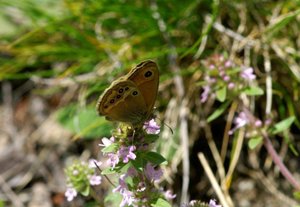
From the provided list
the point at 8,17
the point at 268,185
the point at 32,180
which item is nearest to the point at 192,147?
the point at 268,185

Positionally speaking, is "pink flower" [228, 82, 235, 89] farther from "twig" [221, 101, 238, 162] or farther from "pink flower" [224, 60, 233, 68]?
"twig" [221, 101, 238, 162]

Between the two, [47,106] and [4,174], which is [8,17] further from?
[4,174]

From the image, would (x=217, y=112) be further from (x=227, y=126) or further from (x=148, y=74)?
(x=148, y=74)

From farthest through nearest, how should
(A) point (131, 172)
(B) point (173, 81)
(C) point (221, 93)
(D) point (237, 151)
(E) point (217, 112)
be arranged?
(B) point (173, 81) → (D) point (237, 151) → (E) point (217, 112) → (C) point (221, 93) → (A) point (131, 172)

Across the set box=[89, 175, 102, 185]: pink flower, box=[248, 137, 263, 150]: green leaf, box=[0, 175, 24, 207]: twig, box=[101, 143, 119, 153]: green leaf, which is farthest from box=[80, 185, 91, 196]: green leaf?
box=[0, 175, 24, 207]: twig

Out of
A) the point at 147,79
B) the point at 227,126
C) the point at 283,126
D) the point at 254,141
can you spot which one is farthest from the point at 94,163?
the point at 227,126

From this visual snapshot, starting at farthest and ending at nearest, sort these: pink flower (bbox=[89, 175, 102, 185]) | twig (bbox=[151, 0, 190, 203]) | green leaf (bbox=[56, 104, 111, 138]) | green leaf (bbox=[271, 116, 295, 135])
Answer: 1. green leaf (bbox=[56, 104, 111, 138])
2. twig (bbox=[151, 0, 190, 203])
3. green leaf (bbox=[271, 116, 295, 135])
4. pink flower (bbox=[89, 175, 102, 185])

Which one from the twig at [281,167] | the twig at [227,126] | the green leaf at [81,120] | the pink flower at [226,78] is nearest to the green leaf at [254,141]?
the twig at [281,167]
